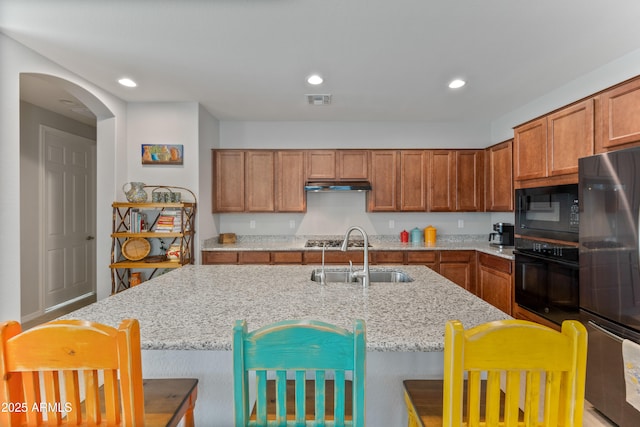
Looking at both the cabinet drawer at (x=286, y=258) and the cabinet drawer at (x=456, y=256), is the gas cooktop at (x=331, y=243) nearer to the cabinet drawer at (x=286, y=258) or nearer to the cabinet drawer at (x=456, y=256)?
the cabinet drawer at (x=286, y=258)

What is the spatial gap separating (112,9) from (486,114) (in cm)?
402

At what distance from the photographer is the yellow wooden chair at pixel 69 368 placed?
0.83 m

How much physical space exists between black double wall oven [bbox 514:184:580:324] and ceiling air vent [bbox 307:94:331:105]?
2135 mm

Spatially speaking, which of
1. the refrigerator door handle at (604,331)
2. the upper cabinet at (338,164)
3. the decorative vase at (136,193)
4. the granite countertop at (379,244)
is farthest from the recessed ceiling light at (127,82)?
the refrigerator door handle at (604,331)

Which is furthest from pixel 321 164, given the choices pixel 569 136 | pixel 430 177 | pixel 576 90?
pixel 576 90

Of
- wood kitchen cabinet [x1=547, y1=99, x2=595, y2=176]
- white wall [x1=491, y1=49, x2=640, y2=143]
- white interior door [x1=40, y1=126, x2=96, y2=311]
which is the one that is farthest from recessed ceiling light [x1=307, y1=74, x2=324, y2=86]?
white interior door [x1=40, y1=126, x2=96, y2=311]

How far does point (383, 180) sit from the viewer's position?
4.20 meters

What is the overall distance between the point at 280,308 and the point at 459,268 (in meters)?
3.07

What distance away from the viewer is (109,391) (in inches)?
34.1

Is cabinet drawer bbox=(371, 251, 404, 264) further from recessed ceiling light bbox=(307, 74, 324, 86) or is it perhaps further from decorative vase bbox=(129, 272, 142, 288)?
decorative vase bbox=(129, 272, 142, 288)

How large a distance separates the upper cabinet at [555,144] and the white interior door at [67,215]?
17.8 ft

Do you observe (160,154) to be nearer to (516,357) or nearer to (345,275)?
(345,275)

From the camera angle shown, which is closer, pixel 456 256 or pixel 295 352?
pixel 295 352

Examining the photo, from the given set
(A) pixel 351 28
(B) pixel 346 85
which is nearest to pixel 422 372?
(A) pixel 351 28
